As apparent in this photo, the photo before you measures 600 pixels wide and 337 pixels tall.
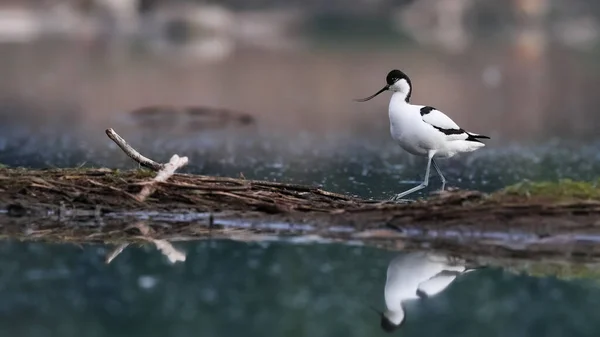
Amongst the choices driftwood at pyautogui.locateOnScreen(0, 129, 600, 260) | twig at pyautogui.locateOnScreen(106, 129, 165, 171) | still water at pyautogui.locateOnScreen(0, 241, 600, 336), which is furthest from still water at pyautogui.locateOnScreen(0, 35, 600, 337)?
twig at pyautogui.locateOnScreen(106, 129, 165, 171)

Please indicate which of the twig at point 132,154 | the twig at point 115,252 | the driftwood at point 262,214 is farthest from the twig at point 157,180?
the twig at point 115,252

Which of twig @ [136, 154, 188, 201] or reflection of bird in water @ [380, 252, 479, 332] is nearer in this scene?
reflection of bird in water @ [380, 252, 479, 332]

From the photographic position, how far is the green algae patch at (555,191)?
20.1 feet

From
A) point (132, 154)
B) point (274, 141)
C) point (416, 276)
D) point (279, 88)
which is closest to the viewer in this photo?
point (416, 276)

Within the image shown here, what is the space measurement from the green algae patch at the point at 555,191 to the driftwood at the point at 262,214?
0.08 ft

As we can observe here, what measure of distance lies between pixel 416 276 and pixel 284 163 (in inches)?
208

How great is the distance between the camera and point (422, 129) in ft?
23.5

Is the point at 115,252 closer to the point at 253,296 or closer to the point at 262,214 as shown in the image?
the point at 262,214

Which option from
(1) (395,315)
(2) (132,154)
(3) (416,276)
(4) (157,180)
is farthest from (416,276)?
(2) (132,154)

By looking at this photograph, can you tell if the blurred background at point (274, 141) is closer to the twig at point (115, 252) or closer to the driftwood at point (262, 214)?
the twig at point (115, 252)

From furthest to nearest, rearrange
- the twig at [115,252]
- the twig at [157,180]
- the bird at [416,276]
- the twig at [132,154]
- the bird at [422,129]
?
the bird at [422,129]
the twig at [132,154]
the twig at [157,180]
the twig at [115,252]
the bird at [416,276]

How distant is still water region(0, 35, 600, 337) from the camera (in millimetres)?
5094

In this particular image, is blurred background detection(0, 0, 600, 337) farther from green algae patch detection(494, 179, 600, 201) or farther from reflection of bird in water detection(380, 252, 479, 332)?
green algae patch detection(494, 179, 600, 201)

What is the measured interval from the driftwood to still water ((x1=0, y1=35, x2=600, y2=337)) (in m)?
0.22
